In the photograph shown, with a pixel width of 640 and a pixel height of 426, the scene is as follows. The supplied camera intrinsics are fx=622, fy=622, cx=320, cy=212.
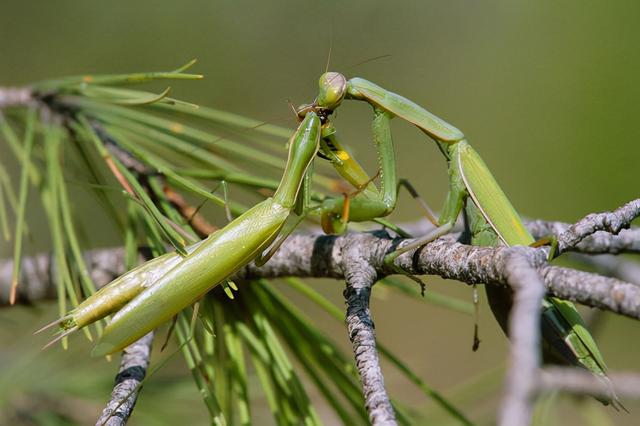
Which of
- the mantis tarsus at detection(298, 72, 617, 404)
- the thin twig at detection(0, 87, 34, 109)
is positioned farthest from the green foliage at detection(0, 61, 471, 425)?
the mantis tarsus at detection(298, 72, 617, 404)

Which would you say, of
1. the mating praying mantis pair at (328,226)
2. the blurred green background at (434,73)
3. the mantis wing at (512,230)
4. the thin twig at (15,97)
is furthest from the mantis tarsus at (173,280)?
the blurred green background at (434,73)

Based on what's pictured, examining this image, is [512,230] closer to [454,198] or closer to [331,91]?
[454,198]

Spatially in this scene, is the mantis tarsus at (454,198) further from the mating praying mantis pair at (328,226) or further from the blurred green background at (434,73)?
the blurred green background at (434,73)

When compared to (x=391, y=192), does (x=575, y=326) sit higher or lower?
lower

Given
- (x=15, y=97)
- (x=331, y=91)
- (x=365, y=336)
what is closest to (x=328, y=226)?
(x=331, y=91)

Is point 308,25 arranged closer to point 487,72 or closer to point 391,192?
point 487,72

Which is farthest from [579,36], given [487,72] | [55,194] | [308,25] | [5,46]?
[5,46]

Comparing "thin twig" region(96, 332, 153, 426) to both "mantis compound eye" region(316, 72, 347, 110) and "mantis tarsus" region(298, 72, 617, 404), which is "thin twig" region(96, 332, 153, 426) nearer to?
"mantis tarsus" region(298, 72, 617, 404)
